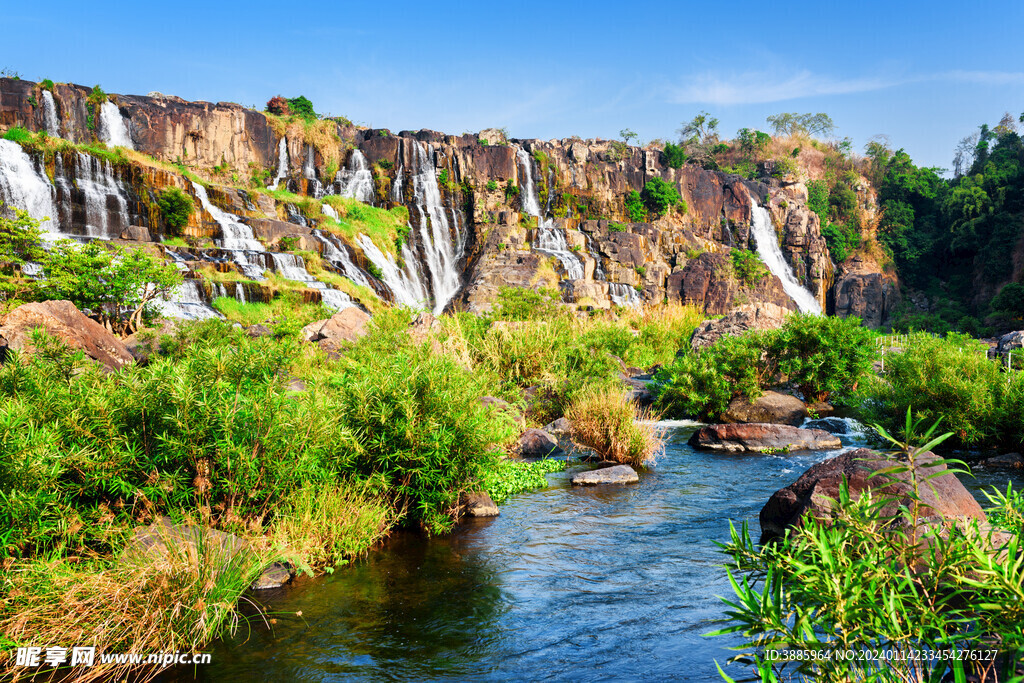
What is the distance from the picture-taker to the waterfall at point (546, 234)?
128ft

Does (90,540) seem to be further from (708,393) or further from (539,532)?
(708,393)

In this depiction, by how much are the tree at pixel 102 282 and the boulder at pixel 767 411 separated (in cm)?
1512

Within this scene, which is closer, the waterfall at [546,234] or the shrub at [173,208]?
the shrub at [173,208]

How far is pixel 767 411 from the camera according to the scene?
13.4 metres

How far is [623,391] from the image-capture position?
431 inches

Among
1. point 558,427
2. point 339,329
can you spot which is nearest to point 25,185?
point 339,329

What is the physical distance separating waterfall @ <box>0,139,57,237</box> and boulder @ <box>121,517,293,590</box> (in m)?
27.8

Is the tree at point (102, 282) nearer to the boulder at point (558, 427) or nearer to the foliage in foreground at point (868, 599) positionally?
the boulder at point (558, 427)

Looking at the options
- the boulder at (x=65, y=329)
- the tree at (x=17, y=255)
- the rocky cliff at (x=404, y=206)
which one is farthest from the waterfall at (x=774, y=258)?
the boulder at (x=65, y=329)

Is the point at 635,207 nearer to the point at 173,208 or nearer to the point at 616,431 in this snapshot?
the point at 173,208

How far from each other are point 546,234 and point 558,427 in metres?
30.4

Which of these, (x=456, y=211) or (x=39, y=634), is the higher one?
(x=456, y=211)

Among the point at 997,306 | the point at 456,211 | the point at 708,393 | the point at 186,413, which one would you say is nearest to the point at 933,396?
the point at 708,393

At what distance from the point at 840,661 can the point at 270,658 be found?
12.0ft
